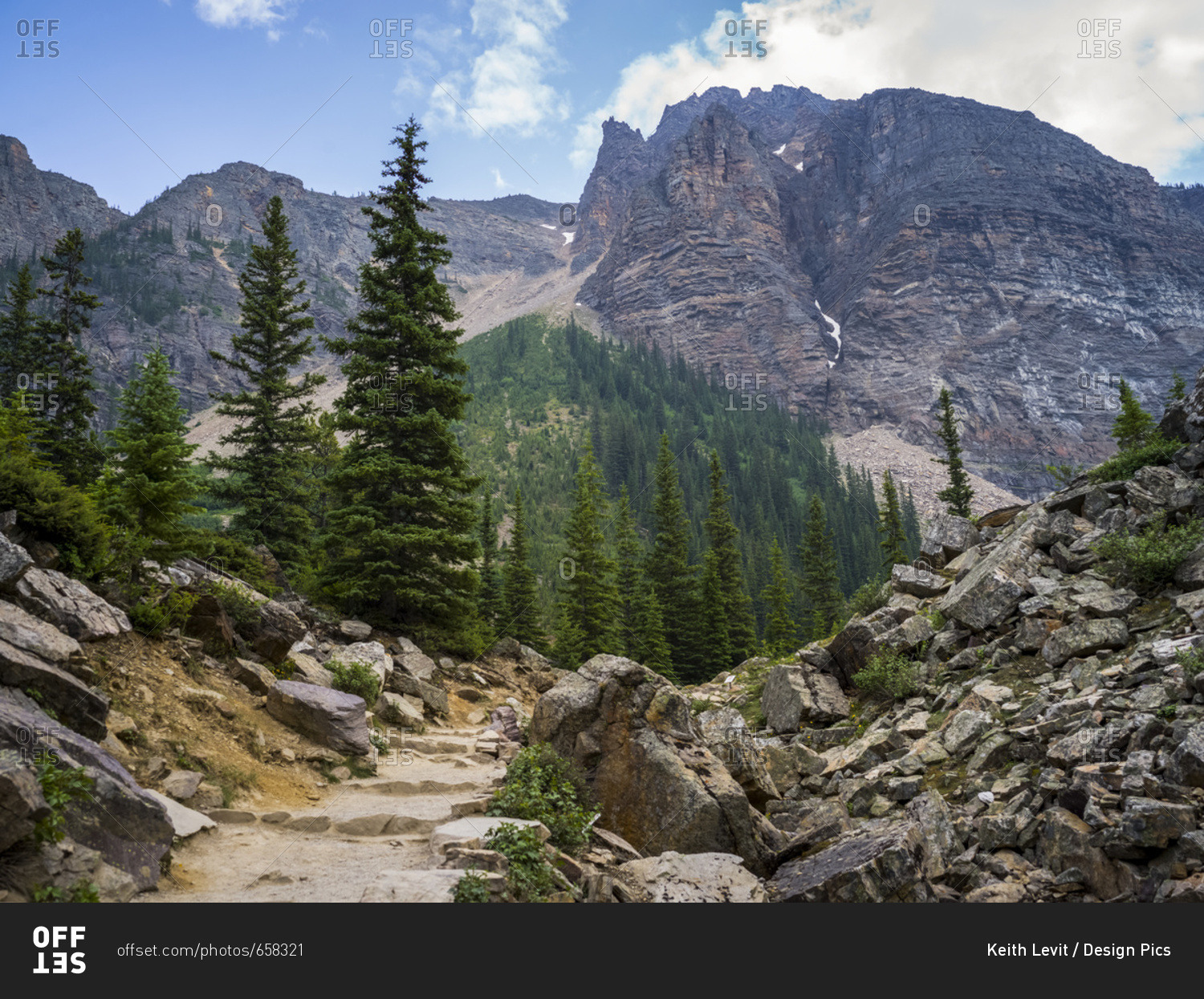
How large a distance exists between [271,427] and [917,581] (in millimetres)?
24174

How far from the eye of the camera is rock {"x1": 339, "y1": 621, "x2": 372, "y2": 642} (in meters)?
16.7

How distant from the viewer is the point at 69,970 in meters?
4.79

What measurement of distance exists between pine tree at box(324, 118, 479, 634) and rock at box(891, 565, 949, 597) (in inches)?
478

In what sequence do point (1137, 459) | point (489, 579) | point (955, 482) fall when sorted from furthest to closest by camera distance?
point (489, 579) → point (955, 482) → point (1137, 459)

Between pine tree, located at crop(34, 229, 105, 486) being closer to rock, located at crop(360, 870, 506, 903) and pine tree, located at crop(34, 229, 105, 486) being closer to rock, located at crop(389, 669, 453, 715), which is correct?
rock, located at crop(389, 669, 453, 715)

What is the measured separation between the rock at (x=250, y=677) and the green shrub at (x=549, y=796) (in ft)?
17.2

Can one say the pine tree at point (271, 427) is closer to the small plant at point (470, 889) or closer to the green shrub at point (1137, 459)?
the small plant at point (470, 889)

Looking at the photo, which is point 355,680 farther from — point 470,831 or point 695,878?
point 695,878

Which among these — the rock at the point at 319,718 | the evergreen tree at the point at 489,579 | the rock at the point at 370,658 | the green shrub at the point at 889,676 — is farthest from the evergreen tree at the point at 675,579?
the rock at the point at 319,718

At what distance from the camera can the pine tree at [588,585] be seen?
40.8 metres

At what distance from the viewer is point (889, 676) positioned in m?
13.3

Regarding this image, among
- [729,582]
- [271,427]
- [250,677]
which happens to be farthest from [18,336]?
[729,582]

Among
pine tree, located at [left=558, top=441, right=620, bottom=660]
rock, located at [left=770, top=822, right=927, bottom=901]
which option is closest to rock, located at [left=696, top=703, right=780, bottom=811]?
rock, located at [left=770, top=822, right=927, bottom=901]

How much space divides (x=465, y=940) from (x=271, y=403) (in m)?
26.0
